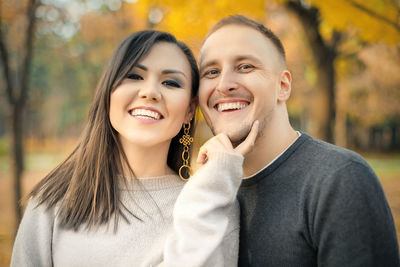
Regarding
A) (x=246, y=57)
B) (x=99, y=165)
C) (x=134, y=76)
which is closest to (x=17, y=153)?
(x=99, y=165)

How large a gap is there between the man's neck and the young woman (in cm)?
17

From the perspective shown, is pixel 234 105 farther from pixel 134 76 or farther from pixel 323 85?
pixel 323 85

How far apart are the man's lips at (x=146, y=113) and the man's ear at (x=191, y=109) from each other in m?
0.30

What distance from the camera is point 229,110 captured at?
2215mm

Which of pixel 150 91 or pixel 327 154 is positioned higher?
pixel 150 91

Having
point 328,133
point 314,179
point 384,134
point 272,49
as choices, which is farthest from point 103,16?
point 384,134

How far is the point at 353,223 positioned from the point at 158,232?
107 centimetres

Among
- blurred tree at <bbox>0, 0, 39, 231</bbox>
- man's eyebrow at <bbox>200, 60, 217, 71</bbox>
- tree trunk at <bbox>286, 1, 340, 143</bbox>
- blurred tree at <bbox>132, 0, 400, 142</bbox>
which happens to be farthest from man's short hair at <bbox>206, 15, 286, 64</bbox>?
tree trunk at <bbox>286, 1, 340, 143</bbox>

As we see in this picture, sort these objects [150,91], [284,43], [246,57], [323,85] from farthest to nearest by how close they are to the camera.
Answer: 1. [284,43]
2. [323,85]
3. [246,57]
4. [150,91]

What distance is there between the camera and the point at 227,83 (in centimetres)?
214

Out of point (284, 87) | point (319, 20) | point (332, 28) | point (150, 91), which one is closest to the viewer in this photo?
point (150, 91)

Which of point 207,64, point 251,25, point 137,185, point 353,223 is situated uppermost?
point 251,25

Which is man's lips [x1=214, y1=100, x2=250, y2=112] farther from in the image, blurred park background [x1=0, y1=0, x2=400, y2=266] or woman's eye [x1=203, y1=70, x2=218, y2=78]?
blurred park background [x1=0, y1=0, x2=400, y2=266]

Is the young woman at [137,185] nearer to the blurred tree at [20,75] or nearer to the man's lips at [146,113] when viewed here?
the man's lips at [146,113]
